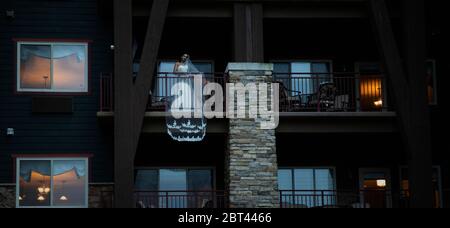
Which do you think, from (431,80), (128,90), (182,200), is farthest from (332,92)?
(128,90)

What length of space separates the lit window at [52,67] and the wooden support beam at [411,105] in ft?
25.9

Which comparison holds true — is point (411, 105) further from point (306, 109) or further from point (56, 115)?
point (56, 115)

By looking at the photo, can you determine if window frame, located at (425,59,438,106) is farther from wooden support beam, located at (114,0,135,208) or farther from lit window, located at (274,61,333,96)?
wooden support beam, located at (114,0,135,208)

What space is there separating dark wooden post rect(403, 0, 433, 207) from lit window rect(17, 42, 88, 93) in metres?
8.57

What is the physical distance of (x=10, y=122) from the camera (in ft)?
74.4

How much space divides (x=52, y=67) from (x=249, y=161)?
6.04 metres

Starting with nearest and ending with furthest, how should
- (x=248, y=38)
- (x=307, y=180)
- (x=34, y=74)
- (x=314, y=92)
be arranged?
1. (x=248, y=38)
2. (x=34, y=74)
3. (x=314, y=92)
4. (x=307, y=180)

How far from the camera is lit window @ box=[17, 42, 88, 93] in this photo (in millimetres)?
22922

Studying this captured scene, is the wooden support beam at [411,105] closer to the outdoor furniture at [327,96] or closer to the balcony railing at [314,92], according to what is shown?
the balcony railing at [314,92]

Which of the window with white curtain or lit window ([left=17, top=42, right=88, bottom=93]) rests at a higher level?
lit window ([left=17, top=42, right=88, bottom=93])

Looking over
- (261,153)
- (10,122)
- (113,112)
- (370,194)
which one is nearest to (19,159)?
(10,122)

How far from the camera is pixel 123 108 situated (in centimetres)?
2077

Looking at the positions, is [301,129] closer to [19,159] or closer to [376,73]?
[376,73]

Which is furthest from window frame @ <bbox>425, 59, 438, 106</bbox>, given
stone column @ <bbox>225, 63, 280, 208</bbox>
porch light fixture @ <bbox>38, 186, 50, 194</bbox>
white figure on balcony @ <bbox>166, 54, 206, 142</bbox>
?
porch light fixture @ <bbox>38, 186, 50, 194</bbox>
